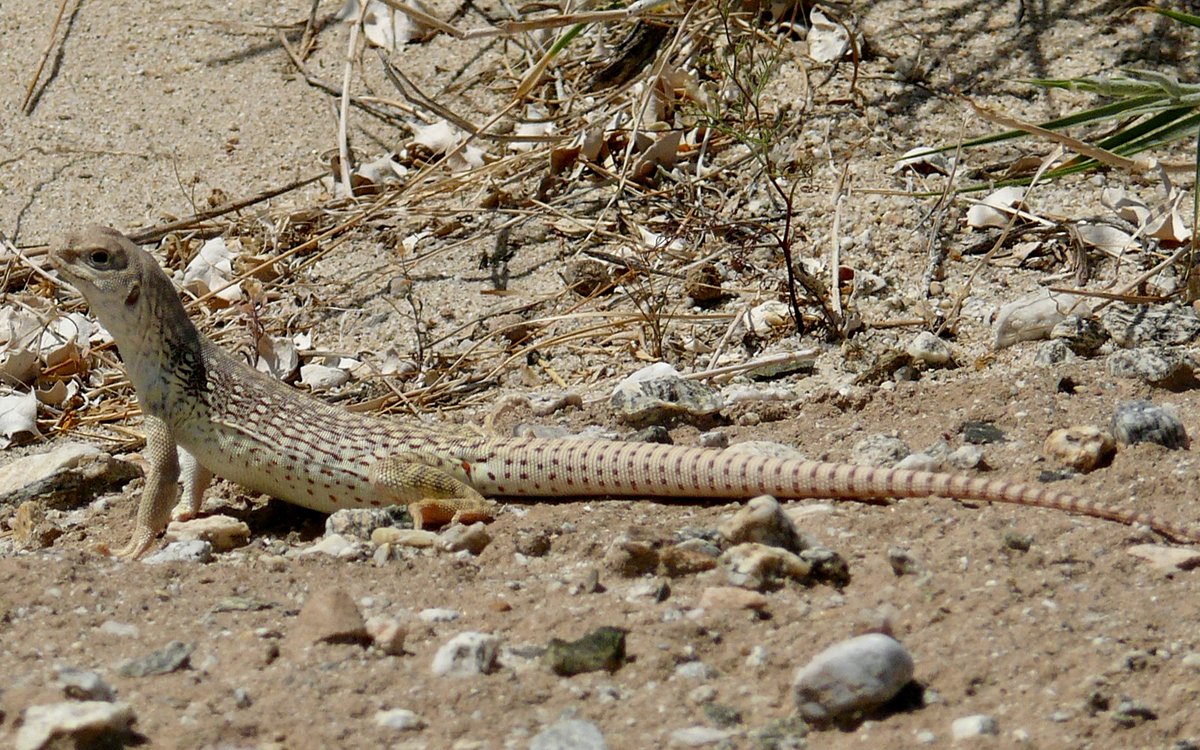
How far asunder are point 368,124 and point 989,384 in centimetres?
390

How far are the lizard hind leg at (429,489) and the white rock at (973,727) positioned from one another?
1736mm

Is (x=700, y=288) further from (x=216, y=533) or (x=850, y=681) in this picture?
(x=850, y=681)

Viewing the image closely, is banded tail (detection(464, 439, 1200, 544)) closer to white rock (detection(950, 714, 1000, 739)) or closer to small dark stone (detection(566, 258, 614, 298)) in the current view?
white rock (detection(950, 714, 1000, 739))

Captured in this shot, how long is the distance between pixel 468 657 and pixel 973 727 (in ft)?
3.10

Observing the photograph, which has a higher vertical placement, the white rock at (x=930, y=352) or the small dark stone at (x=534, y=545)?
the small dark stone at (x=534, y=545)

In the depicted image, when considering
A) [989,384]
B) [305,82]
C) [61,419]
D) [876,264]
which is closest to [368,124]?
[305,82]

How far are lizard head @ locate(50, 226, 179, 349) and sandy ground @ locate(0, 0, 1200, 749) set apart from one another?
0.63m

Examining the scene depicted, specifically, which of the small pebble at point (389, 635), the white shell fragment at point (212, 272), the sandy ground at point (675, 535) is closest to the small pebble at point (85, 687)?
the sandy ground at point (675, 535)

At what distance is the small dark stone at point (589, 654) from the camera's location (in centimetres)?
247

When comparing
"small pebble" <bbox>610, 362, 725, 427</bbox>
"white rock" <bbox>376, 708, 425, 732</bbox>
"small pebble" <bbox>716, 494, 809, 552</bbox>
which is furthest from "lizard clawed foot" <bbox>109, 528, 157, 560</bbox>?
"small pebble" <bbox>716, 494, 809, 552</bbox>

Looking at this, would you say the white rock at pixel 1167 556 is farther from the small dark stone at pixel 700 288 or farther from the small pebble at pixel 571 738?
the small dark stone at pixel 700 288

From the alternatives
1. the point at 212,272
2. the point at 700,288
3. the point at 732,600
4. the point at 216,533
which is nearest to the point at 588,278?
the point at 700,288

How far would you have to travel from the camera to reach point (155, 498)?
3922mm

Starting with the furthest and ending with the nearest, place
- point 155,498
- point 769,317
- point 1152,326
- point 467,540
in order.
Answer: point 769,317
point 1152,326
point 155,498
point 467,540
